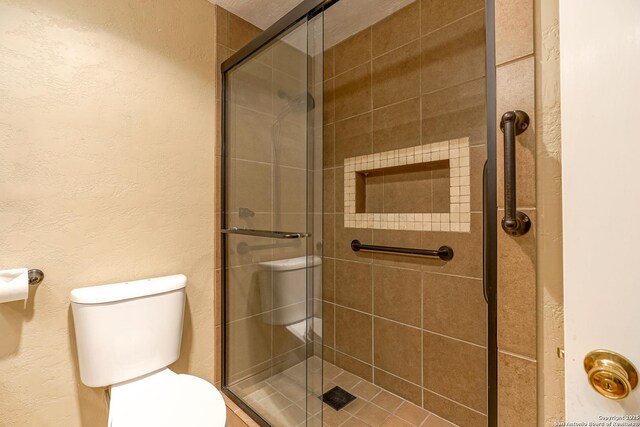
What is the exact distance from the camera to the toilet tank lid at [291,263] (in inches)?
47.0

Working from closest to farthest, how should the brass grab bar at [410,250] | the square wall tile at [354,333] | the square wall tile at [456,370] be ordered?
the square wall tile at [456,370] → the brass grab bar at [410,250] → the square wall tile at [354,333]

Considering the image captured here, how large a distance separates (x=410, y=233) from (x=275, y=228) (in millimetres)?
795

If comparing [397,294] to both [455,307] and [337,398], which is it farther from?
[337,398]

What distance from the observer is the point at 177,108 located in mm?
1430

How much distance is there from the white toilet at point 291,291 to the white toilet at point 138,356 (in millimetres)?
389

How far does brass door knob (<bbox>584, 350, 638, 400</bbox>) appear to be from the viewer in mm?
395

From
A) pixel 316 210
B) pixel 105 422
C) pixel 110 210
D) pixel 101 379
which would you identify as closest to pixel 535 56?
pixel 316 210

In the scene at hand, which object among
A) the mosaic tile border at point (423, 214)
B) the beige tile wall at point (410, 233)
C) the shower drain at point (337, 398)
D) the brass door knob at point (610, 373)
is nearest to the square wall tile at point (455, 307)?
the beige tile wall at point (410, 233)

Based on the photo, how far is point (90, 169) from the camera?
118 centimetres

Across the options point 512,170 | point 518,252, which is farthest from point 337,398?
point 512,170

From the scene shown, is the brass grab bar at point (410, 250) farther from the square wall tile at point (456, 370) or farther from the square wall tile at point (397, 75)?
the square wall tile at point (397, 75)

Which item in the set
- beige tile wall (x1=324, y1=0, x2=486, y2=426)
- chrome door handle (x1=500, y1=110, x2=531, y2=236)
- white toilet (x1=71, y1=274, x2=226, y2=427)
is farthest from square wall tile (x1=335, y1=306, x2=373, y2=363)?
chrome door handle (x1=500, y1=110, x2=531, y2=236)

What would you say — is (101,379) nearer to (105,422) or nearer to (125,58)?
(105,422)

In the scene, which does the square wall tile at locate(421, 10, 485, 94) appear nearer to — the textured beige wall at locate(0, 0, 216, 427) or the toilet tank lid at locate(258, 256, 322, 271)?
the toilet tank lid at locate(258, 256, 322, 271)
